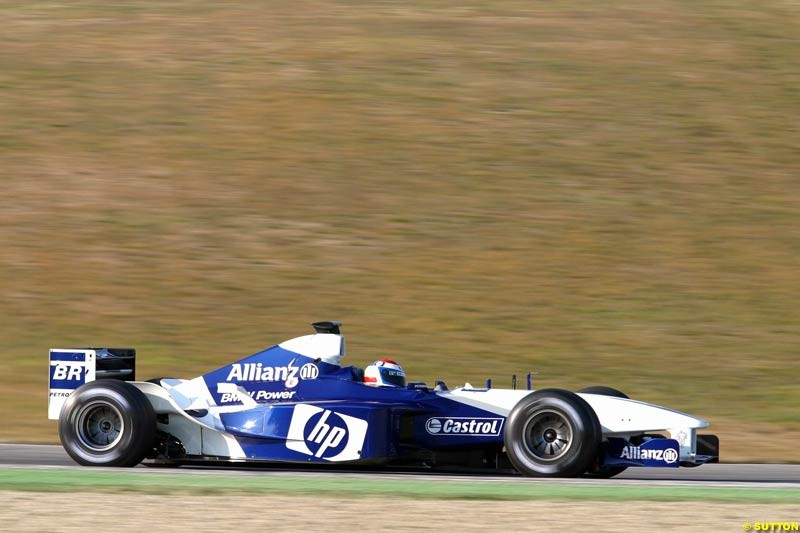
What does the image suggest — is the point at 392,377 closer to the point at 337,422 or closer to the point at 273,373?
the point at 337,422

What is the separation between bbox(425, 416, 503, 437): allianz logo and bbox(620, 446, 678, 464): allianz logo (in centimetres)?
106

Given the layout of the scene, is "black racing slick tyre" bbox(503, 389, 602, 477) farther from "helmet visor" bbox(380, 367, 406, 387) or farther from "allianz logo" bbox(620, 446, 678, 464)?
"helmet visor" bbox(380, 367, 406, 387)

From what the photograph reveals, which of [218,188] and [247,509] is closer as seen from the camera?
[247,509]

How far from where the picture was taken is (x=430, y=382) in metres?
16.6

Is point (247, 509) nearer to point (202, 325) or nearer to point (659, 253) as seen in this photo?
point (202, 325)

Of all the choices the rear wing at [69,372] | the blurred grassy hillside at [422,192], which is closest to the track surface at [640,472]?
the rear wing at [69,372]

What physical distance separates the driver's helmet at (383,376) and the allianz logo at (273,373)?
47cm

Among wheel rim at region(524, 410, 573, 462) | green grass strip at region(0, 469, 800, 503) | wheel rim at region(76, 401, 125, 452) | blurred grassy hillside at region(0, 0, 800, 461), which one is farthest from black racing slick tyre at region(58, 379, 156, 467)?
blurred grassy hillside at region(0, 0, 800, 461)

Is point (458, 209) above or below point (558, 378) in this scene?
above

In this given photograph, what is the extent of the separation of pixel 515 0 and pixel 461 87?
5.86 m

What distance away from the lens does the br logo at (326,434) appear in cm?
1006

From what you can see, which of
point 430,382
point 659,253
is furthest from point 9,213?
point 659,253

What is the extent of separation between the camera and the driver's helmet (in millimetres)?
10602

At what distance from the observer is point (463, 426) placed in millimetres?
10289
